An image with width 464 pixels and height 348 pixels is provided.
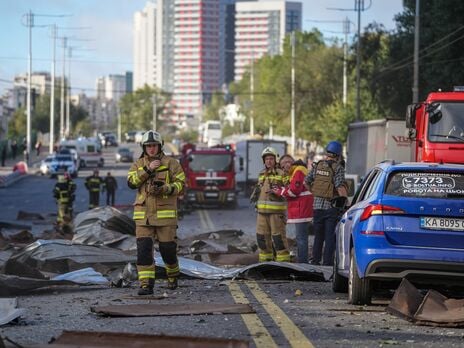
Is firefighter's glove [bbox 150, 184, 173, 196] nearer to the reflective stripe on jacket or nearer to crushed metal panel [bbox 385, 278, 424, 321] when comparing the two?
crushed metal panel [bbox 385, 278, 424, 321]

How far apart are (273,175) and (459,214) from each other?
566 cm

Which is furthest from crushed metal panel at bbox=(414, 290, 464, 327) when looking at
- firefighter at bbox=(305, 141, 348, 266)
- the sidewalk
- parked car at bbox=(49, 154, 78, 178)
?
parked car at bbox=(49, 154, 78, 178)

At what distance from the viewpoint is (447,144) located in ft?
65.3

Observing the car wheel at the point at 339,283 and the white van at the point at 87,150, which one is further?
the white van at the point at 87,150

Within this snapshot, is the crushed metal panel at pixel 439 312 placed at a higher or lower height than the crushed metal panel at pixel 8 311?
higher

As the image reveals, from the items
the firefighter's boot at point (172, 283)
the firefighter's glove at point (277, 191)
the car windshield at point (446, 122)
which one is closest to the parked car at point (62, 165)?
the car windshield at point (446, 122)

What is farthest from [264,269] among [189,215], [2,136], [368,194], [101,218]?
[2,136]

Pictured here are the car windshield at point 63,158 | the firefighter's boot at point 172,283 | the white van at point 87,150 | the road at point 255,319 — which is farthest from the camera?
the white van at point 87,150

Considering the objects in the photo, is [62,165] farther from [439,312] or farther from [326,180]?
[439,312]

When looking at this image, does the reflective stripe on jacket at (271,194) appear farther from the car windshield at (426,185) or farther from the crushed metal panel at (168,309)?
the crushed metal panel at (168,309)

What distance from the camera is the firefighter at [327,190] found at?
1609 centimetres

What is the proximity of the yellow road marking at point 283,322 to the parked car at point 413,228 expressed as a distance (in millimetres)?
983

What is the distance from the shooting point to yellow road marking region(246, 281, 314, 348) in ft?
28.1

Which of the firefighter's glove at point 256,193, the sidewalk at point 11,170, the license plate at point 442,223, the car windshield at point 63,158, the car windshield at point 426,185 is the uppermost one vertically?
the car windshield at point 426,185
